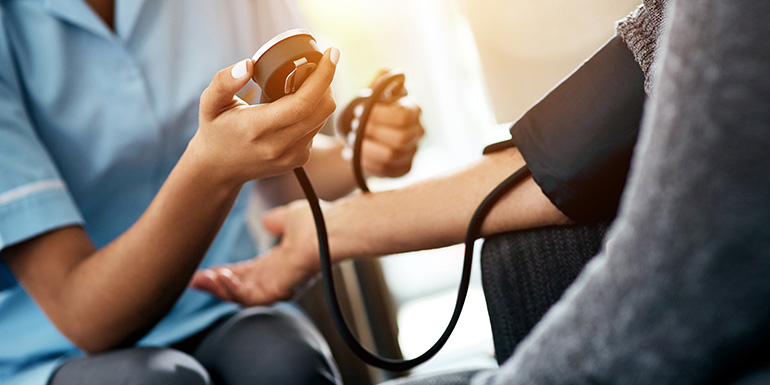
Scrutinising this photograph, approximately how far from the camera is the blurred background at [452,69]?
56cm

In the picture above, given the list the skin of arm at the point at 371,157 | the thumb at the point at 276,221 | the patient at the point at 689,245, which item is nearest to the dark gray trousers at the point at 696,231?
the patient at the point at 689,245

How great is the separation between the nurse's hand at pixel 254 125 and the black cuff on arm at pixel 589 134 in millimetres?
184

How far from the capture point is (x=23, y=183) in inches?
23.7

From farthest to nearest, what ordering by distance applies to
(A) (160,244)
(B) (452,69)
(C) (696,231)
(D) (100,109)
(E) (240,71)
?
1. (B) (452,69)
2. (D) (100,109)
3. (A) (160,244)
4. (E) (240,71)
5. (C) (696,231)

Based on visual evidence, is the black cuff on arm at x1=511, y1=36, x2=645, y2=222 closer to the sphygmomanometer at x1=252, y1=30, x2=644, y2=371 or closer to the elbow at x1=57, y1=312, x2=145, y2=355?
the sphygmomanometer at x1=252, y1=30, x2=644, y2=371

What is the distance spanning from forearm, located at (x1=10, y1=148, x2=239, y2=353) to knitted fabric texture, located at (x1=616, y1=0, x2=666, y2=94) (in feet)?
1.20

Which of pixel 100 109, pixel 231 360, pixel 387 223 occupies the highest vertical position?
pixel 100 109

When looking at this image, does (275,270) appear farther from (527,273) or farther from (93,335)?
(527,273)

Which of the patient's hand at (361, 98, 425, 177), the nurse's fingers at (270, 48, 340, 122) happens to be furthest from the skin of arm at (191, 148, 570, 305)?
the nurse's fingers at (270, 48, 340, 122)

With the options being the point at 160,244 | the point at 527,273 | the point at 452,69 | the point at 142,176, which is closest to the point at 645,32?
the point at 527,273

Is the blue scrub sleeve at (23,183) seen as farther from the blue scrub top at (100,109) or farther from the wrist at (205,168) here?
the wrist at (205,168)

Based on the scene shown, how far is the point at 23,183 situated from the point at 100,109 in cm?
15

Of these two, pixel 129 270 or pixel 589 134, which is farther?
pixel 129 270

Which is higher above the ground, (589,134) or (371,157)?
(589,134)
